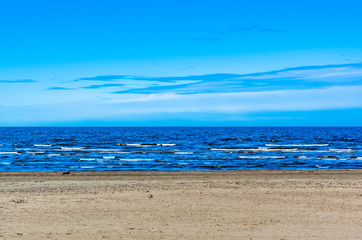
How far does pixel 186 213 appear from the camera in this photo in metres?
11.1

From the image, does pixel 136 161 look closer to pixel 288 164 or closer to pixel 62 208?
pixel 288 164

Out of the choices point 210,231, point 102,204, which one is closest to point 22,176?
point 102,204

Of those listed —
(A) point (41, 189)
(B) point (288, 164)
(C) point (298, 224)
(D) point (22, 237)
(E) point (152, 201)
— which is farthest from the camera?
(B) point (288, 164)

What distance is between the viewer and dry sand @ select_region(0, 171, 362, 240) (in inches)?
359

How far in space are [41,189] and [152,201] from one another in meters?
5.55

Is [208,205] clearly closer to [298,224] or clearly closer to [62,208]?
[298,224]

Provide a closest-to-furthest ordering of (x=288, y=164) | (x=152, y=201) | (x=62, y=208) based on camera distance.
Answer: (x=62, y=208) → (x=152, y=201) → (x=288, y=164)

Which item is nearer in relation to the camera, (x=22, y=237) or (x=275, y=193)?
(x=22, y=237)

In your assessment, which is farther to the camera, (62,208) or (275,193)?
(275,193)

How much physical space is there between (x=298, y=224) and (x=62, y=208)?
6.28 m

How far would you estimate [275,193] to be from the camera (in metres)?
14.2

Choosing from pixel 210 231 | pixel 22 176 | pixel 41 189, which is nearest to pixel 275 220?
pixel 210 231

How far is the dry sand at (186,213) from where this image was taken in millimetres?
9109

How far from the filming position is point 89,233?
9117mm
